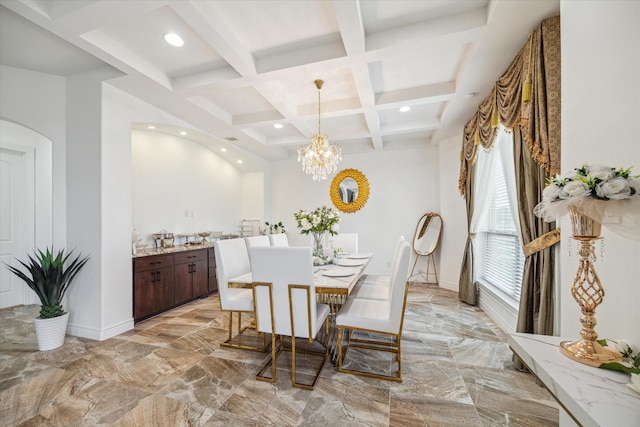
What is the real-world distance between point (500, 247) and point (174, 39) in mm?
4113

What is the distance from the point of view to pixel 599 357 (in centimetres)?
85

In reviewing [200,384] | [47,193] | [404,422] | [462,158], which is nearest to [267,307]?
[200,384]

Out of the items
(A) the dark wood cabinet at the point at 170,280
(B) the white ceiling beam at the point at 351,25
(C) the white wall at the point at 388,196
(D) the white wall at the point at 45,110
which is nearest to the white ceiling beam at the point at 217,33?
(B) the white ceiling beam at the point at 351,25

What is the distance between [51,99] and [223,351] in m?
3.25

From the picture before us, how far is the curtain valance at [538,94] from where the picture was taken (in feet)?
5.65

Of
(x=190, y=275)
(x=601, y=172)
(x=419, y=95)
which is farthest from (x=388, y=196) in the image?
(x=601, y=172)

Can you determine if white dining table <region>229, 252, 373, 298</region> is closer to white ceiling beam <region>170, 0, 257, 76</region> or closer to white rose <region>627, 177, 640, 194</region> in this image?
white rose <region>627, 177, 640, 194</region>

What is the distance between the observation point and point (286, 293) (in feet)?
6.12

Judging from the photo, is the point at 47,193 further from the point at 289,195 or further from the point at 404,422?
the point at 404,422

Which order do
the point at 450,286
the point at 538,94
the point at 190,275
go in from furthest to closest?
the point at 450,286
the point at 190,275
the point at 538,94

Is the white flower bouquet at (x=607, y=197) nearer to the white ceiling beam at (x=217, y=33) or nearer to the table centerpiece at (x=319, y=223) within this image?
the table centerpiece at (x=319, y=223)

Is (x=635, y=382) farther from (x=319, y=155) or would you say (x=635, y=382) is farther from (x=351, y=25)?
(x=319, y=155)

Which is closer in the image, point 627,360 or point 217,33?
Result: point 627,360

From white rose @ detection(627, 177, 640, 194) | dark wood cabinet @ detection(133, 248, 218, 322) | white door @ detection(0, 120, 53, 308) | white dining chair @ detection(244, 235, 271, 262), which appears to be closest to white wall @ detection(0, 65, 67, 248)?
dark wood cabinet @ detection(133, 248, 218, 322)
